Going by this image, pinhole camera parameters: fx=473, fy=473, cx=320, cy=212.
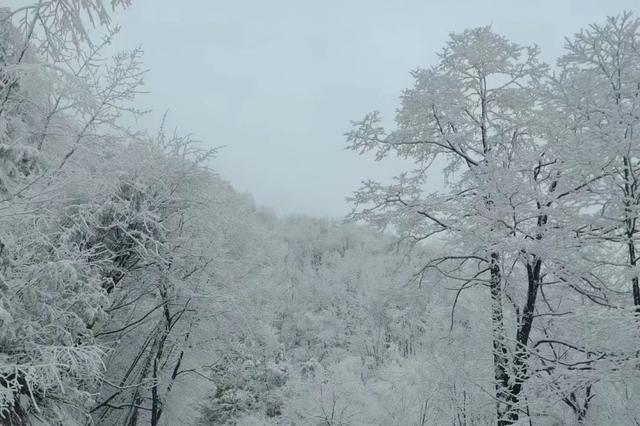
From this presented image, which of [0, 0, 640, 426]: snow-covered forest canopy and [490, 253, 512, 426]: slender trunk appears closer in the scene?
[0, 0, 640, 426]: snow-covered forest canopy

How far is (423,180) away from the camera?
7.98 metres

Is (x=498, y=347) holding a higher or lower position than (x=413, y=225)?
lower

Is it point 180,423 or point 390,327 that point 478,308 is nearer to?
point 180,423

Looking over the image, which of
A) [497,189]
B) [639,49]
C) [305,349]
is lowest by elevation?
[305,349]

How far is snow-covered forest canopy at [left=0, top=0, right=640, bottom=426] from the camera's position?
5.14 m

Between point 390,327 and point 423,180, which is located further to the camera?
point 390,327

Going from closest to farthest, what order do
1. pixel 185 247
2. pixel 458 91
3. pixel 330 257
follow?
1. pixel 458 91
2. pixel 185 247
3. pixel 330 257

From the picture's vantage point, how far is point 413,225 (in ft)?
25.1

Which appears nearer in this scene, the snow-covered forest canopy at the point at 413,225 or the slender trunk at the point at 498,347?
the snow-covered forest canopy at the point at 413,225

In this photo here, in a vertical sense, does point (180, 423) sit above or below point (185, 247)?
below

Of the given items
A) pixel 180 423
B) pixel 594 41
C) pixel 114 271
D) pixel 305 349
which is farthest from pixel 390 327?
pixel 594 41

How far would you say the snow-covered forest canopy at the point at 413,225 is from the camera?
5137mm

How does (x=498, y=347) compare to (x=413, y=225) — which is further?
(x=413, y=225)

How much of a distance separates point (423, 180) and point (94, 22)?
17.8 ft
